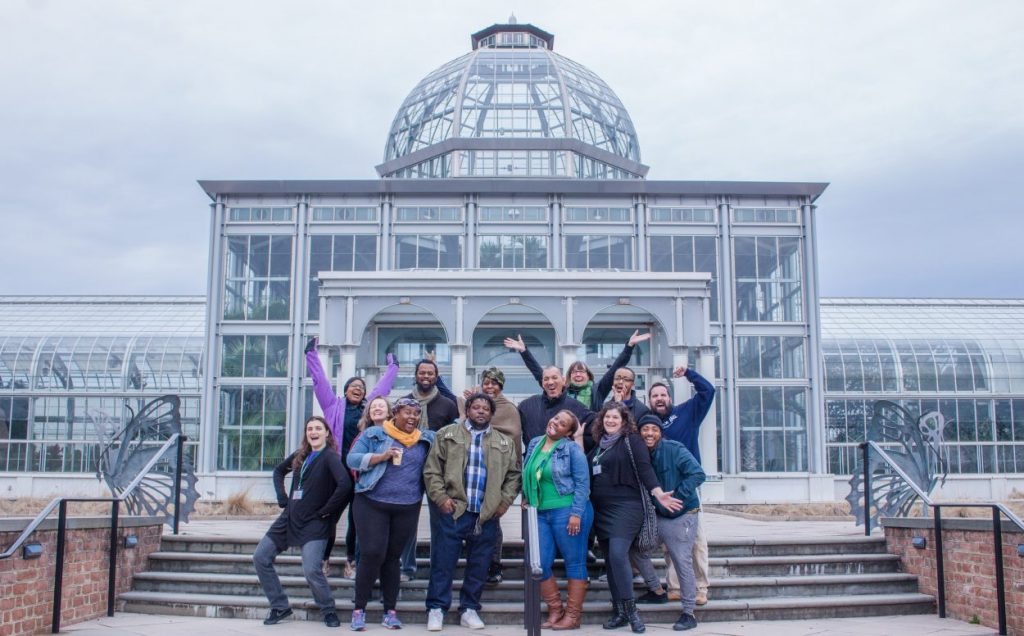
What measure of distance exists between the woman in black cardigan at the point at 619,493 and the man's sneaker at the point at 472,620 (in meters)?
1.01

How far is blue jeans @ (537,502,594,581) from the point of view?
7289 millimetres

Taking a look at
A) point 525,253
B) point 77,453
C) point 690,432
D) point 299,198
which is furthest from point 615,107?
point 690,432

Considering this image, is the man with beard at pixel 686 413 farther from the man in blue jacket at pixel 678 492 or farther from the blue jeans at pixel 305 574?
the blue jeans at pixel 305 574

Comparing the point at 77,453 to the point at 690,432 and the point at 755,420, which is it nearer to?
the point at 755,420

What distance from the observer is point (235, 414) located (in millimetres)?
26375

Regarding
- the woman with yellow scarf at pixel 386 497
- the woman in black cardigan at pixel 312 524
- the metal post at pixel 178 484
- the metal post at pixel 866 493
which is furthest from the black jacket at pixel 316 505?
the metal post at pixel 866 493

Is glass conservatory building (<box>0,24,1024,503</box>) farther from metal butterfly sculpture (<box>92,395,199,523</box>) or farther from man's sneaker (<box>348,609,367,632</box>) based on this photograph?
man's sneaker (<box>348,609,367,632</box>)

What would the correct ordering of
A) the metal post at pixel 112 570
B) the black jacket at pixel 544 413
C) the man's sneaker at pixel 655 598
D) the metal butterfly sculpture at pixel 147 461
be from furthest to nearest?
the metal butterfly sculpture at pixel 147 461, the metal post at pixel 112 570, the black jacket at pixel 544 413, the man's sneaker at pixel 655 598

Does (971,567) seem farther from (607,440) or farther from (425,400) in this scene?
(425,400)

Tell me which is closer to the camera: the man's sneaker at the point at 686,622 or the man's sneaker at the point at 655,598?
the man's sneaker at the point at 686,622

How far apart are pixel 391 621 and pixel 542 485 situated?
5.33ft

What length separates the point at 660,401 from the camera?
26.7 ft

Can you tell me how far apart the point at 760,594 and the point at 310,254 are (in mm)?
21058

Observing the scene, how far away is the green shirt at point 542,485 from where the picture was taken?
7.32 metres
